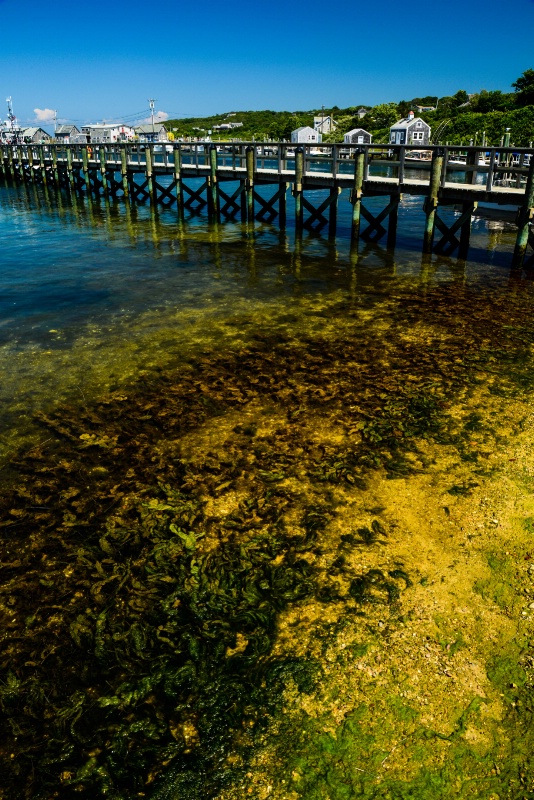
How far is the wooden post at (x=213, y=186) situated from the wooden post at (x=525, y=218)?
15931 mm

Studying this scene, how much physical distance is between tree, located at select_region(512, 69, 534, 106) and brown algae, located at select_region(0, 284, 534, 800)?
92.9m

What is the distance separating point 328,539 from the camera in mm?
5648

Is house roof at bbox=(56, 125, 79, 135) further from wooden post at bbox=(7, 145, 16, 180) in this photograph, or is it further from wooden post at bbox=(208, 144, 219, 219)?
wooden post at bbox=(208, 144, 219, 219)

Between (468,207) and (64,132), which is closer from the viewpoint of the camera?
(468,207)

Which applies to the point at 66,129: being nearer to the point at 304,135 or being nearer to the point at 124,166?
the point at 304,135

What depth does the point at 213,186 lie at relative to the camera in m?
27.9

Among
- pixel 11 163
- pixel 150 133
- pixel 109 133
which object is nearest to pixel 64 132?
pixel 109 133

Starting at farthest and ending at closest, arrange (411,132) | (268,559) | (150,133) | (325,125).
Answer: (325,125) < (150,133) < (411,132) < (268,559)

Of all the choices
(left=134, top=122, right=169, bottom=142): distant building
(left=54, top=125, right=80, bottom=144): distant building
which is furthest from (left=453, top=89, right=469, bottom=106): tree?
(left=54, top=125, right=80, bottom=144): distant building

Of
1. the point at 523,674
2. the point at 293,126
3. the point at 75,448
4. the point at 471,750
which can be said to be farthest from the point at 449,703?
the point at 293,126

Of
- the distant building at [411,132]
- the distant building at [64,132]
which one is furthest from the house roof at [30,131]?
the distant building at [411,132]

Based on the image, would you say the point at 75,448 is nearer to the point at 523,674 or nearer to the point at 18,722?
the point at 18,722

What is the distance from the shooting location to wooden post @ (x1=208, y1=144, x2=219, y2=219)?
1068 inches

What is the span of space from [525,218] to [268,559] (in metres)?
13.9
